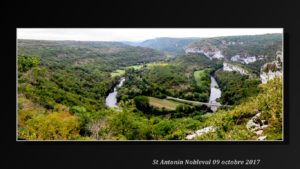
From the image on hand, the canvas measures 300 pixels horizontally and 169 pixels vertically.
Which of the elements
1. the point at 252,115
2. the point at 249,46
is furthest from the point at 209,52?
the point at 252,115

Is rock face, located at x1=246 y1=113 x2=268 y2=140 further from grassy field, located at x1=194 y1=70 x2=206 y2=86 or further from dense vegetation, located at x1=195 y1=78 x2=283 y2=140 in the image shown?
grassy field, located at x1=194 y1=70 x2=206 y2=86

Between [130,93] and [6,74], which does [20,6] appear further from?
[130,93]

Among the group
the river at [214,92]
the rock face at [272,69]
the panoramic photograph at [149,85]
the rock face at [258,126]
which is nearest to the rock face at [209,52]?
the panoramic photograph at [149,85]

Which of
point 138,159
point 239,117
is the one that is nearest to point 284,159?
point 239,117

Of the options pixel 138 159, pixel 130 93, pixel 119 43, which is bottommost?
pixel 138 159

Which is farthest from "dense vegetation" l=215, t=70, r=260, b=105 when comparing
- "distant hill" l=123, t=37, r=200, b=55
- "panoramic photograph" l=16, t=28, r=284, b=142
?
"distant hill" l=123, t=37, r=200, b=55
